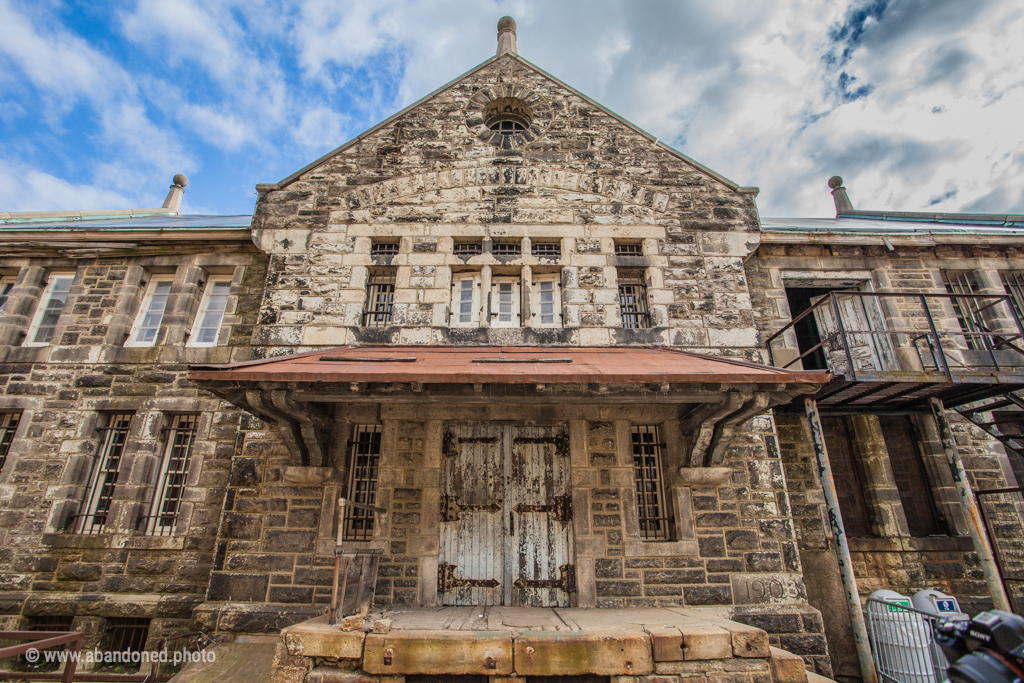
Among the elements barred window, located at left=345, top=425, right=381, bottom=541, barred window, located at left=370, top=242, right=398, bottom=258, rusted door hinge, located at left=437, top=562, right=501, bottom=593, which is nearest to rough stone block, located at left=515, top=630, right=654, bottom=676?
rusted door hinge, located at left=437, top=562, right=501, bottom=593

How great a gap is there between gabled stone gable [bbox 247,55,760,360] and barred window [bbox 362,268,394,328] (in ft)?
0.66

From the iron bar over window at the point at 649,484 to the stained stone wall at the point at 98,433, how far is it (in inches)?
215

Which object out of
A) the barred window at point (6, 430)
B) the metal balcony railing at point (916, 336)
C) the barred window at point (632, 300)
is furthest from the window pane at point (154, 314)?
the metal balcony railing at point (916, 336)

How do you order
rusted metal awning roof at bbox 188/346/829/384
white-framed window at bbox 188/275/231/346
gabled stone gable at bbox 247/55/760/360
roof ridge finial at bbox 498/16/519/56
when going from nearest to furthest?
1. rusted metal awning roof at bbox 188/346/829/384
2. gabled stone gable at bbox 247/55/760/360
3. white-framed window at bbox 188/275/231/346
4. roof ridge finial at bbox 498/16/519/56

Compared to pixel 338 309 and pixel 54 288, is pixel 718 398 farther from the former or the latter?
pixel 54 288

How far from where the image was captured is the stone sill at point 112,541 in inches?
242

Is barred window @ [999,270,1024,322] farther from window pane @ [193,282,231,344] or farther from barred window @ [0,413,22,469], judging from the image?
barred window @ [0,413,22,469]

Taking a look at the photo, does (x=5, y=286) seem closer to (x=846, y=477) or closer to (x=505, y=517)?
(x=505, y=517)

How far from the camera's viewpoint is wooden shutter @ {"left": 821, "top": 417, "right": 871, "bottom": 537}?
679cm

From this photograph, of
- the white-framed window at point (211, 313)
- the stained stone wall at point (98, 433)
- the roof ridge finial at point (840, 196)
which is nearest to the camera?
the stained stone wall at point (98, 433)

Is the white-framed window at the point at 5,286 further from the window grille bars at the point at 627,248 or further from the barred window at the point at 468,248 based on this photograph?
the window grille bars at the point at 627,248

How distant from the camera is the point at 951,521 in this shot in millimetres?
6691

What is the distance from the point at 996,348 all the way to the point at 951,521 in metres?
2.93

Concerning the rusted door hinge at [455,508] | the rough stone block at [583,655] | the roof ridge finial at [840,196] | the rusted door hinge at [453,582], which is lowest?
the rough stone block at [583,655]
